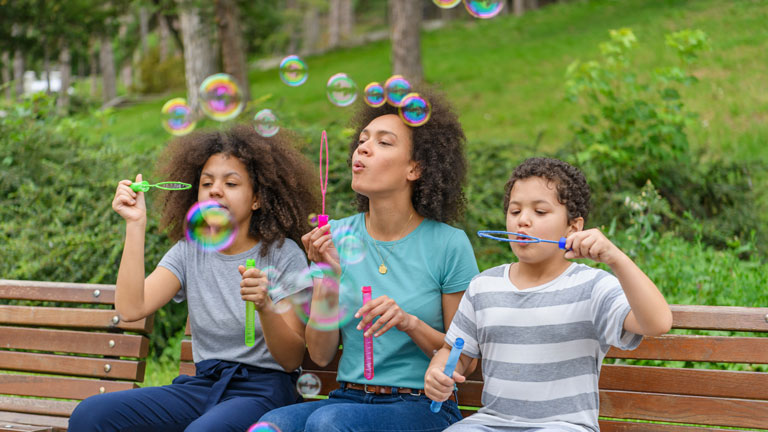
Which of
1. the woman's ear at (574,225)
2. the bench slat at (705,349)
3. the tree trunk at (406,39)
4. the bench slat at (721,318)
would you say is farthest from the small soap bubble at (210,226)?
the tree trunk at (406,39)

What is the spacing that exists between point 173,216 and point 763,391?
7.15ft

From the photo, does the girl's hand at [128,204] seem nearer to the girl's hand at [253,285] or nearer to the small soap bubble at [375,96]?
the girl's hand at [253,285]

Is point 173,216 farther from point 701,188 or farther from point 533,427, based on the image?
point 701,188

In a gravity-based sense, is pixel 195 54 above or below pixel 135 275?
above

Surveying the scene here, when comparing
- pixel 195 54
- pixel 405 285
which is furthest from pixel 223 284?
pixel 195 54

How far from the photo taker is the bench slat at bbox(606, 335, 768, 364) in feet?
7.94

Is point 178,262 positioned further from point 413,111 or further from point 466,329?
point 466,329

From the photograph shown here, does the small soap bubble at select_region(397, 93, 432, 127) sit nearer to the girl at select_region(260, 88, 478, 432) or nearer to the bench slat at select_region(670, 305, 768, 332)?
the girl at select_region(260, 88, 478, 432)

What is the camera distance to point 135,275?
276 cm

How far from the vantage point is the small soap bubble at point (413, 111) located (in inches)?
107

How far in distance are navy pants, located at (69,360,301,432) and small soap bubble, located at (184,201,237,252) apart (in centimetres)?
44

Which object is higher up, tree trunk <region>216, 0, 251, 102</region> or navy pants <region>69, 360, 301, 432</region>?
tree trunk <region>216, 0, 251, 102</region>

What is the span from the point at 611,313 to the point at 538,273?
0.28 meters

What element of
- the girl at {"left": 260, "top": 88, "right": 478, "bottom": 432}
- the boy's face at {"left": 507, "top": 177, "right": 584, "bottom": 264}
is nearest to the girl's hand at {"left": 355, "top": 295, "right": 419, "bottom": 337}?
the girl at {"left": 260, "top": 88, "right": 478, "bottom": 432}
